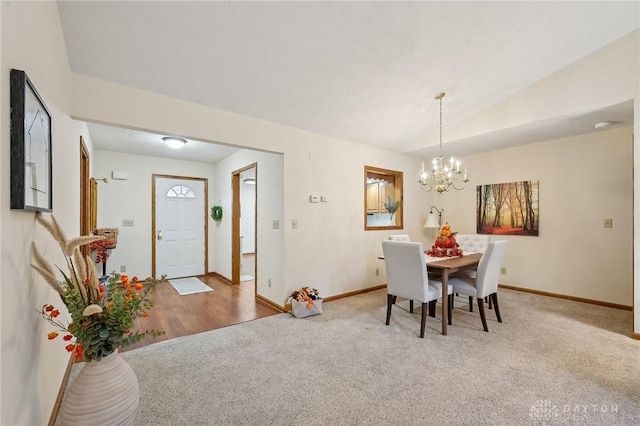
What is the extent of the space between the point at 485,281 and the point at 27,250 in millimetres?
3519

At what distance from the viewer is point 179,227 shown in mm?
5477

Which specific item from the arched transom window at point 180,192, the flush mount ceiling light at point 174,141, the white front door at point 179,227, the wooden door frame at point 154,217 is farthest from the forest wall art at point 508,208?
the arched transom window at point 180,192

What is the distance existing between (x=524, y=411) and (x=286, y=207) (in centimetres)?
282

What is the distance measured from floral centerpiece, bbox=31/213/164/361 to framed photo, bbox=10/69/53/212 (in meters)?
0.14

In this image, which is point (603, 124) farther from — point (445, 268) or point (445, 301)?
point (445, 301)

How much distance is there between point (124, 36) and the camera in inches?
79.1

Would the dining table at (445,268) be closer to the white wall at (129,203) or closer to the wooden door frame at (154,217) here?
the wooden door frame at (154,217)

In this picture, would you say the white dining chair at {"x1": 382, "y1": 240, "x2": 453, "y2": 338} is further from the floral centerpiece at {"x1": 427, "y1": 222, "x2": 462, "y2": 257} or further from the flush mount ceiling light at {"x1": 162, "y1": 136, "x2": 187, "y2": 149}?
the flush mount ceiling light at {"x1": 162, "y1": 136, "x2": 187, "y2": 149}

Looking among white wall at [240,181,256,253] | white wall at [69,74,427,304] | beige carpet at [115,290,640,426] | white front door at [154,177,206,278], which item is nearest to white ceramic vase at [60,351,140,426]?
beige carpet at [115,290,640,426]

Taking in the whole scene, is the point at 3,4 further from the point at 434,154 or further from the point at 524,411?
the point at 434,154

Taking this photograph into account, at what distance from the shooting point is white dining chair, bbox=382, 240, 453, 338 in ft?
9.09

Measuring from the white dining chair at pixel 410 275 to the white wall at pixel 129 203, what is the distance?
4403 millimetres

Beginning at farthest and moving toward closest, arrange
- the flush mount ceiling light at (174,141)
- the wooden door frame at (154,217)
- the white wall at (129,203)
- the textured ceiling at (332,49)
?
the wooden door frame at (154,217), the white wall at (129,203), the flush mount ceiling light at (174,141), the textured ceiling at (332,49)

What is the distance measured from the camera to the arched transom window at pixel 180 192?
17.7ft
